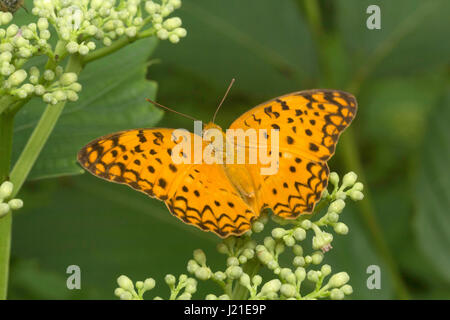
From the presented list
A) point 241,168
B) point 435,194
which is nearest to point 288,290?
point 241,168

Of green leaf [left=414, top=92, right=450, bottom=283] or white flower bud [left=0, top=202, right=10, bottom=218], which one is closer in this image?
white flower bud [left=0, top=202, right=10, bottom=218]

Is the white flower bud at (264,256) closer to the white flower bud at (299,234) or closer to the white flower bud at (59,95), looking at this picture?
the white flower bud at (299,234)

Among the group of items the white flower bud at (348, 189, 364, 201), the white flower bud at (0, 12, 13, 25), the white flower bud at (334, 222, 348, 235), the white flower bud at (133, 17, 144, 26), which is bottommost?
the white flower bud at (334, 222, 348, 235)

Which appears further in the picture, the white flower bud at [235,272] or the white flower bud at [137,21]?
the white flower bud at [137,21]

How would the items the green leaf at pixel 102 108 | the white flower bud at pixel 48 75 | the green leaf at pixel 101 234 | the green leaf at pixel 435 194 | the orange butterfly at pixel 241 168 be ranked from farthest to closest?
the green leaf at pixel 101 234, the green leaf at pixel 435 194, the green leaf at pixel 102 108, the orange butterfly at pixel 241 168, the white flower bud at pixel 48 75

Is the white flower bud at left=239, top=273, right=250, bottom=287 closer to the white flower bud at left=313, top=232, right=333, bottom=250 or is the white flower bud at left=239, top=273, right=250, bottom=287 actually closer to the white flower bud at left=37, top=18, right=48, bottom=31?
the white flower bud at left=313, top=232, right=333, bottom=250

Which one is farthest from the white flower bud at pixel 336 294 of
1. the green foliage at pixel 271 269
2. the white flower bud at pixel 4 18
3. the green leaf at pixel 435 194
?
the green leaf at pixel 435 194

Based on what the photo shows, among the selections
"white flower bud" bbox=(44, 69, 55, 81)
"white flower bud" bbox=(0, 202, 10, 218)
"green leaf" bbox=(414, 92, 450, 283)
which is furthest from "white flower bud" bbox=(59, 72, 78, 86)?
"green leaf" bbox=(414, 92, 450, 283)
